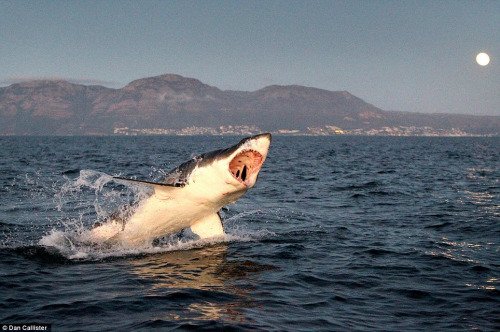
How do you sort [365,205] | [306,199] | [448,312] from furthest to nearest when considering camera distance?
[306,199] → [365,205] → [448,312]

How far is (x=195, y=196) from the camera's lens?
35.4 feet

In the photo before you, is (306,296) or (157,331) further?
(306,296)

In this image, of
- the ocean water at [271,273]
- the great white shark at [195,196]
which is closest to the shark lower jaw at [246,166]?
the great white shark at [195,196]

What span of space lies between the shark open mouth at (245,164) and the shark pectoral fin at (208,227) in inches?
91.8

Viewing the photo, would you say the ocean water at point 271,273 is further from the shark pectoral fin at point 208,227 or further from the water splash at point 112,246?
the shark pectoral fin at point 208,227

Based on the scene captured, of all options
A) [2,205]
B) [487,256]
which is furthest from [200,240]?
[2,205]

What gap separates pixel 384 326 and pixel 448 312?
4.49 feet

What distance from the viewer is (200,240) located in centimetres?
1271

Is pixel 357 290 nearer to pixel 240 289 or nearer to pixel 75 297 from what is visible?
pixel 240 289

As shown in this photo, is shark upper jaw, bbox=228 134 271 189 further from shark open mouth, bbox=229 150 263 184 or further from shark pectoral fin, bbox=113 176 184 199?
shark pectoral fin, bbox=113 176 184 199

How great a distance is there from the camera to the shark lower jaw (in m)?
9.60

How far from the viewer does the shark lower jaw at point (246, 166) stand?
31.5 ft

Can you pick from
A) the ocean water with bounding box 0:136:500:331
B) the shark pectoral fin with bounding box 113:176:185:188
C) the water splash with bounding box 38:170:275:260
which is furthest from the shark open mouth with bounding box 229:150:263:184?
the water splash with bounding box 38:170:275:260

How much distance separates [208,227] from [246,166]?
3026mm
